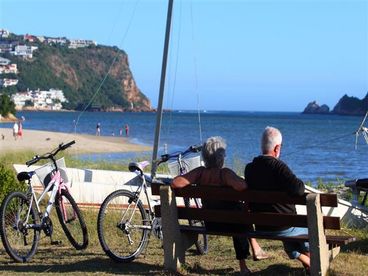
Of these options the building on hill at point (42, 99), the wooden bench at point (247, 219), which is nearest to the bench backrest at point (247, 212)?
the wooden bench at point (247, 219)

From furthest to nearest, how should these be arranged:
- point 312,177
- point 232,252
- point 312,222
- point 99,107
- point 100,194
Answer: point 99,107
point 312,177
point 100,194
point 232,252
point 312,222

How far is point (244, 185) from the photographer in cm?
650

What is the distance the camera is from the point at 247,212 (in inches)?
256

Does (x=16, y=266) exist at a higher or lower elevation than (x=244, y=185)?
lower

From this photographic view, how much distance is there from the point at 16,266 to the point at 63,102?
186 metres

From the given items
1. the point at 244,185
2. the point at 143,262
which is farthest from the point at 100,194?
the point at 244,185

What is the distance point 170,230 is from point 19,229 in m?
1.66

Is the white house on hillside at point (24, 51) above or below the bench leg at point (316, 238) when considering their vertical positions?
above

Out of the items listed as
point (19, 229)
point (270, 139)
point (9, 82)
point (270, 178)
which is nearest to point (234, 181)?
point (270, 178)

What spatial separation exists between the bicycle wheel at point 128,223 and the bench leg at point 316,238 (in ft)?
6.28

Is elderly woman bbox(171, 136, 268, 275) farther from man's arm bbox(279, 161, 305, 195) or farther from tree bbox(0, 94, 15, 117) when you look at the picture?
tree bbox(0, 94, 15, 117)

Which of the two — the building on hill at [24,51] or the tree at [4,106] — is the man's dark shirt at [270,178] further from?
the building on hill at [24,51]

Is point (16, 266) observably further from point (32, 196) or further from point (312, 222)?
point (312, 222)

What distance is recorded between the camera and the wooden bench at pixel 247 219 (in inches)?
243
